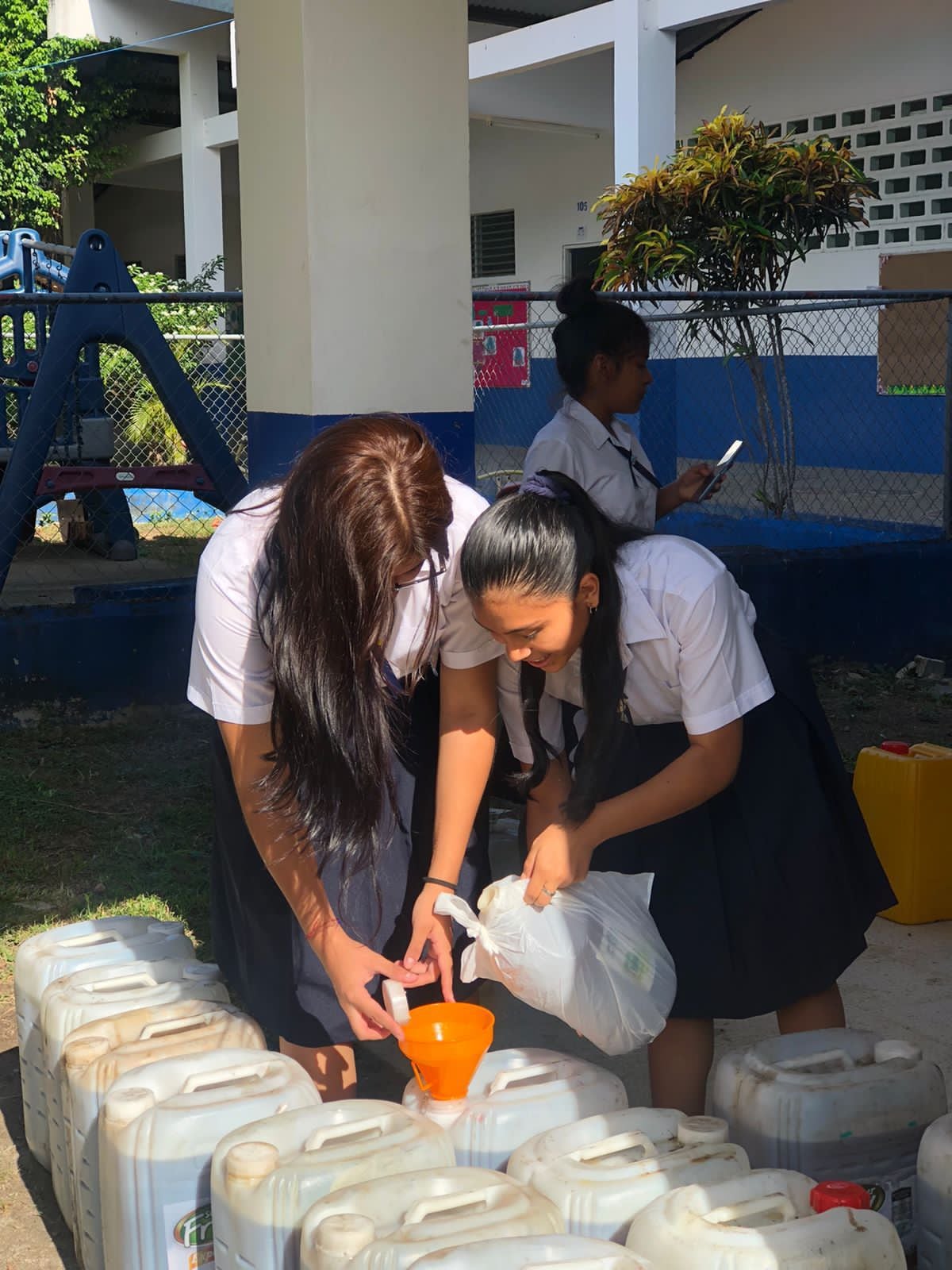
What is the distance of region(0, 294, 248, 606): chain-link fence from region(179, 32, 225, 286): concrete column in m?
1.93

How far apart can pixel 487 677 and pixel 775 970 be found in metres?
0.69

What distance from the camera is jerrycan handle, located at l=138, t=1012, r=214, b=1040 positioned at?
7.53 feet

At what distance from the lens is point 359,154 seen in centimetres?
358

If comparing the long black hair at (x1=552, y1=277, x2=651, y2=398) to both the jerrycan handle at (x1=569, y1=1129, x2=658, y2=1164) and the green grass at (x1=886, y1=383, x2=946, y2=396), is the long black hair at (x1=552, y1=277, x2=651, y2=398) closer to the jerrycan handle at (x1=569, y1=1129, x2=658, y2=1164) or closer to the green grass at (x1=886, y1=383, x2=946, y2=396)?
the jerrycan handle at (x1=569, y1=1129, x2=658, y2=1164)

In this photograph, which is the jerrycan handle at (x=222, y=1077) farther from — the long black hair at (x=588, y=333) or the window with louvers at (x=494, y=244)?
the window with louvers at (x=494, y=244)

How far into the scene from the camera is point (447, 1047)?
202 cm

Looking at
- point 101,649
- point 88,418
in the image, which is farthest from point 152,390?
point 101,649

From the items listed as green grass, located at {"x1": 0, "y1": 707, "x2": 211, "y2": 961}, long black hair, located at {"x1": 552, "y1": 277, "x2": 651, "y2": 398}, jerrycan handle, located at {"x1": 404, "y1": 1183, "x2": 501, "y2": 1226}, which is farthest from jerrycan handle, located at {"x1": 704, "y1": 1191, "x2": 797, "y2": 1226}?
long black hair, located at {"x1": 552, "y1": 277, "x2": 651, "y2": 398}

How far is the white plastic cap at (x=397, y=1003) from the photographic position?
7.07 feet

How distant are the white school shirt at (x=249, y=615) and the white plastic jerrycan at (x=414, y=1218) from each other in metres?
0.76

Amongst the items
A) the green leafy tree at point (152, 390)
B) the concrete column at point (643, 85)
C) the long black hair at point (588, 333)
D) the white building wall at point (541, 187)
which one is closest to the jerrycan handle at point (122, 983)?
the long black hair at point (588, 333)

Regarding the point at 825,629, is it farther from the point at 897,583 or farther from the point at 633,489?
the point at 633,489

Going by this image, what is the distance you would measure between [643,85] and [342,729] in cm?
990

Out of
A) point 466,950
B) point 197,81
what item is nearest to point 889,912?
point 466,950
